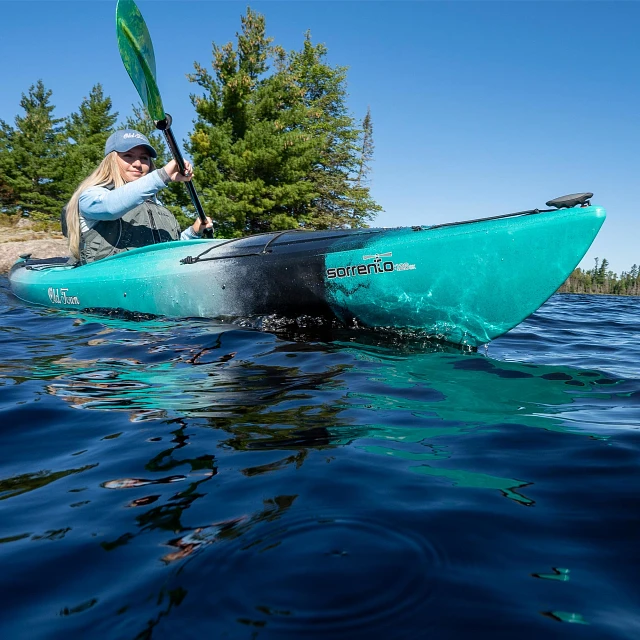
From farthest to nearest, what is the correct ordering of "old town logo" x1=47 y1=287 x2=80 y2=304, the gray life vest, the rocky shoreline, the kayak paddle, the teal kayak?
1. the rocky shoreline
2. "old town logo" x1=47 y1=287 x2=80 y2=304
3. the gray life vest
4. the kayak paddle
5. the teal kayak

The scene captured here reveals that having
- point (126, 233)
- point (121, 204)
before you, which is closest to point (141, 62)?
point (121, 204)

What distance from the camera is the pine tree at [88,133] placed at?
849 inches

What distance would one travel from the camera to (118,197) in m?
4.34

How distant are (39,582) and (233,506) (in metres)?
0.41

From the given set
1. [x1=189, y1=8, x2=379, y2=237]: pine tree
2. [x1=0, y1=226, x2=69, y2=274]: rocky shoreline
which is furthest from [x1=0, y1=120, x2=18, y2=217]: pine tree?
[x1=189, y1=8, x2=379, y2=237]: pine tree

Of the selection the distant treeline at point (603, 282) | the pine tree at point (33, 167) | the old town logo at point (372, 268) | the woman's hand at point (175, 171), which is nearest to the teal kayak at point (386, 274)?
the old town logo at point (372, 268)

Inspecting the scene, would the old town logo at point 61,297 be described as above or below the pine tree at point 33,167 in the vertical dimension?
below

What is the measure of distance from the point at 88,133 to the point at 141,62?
22669mm

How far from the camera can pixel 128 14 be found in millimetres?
4203

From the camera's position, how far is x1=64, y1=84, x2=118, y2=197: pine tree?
70.7ft

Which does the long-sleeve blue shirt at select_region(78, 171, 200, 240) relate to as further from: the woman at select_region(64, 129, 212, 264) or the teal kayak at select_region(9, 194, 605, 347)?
the teal kayak at select_region(9, 194, 605, 347)

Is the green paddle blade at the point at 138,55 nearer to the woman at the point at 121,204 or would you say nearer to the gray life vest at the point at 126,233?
the woman at the point at 121,204

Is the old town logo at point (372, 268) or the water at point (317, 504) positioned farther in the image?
the old town logo at point (372, 268)

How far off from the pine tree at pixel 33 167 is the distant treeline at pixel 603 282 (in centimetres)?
3234
